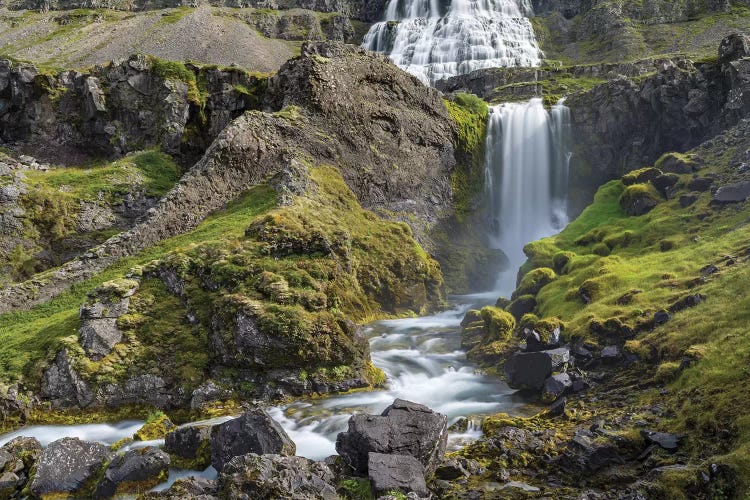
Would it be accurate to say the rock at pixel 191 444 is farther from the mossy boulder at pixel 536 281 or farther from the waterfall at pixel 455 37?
the waterfall at pixel 455 37

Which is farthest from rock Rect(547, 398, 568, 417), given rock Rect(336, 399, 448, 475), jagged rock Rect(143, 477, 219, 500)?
jagged rock Rect(143, 477, 219, 500)

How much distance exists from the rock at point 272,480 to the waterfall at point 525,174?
1367 inches

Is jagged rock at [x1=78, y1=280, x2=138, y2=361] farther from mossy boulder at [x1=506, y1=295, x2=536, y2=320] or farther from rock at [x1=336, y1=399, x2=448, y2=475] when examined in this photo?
mossy boulder at [x1=506, y1=295, x2=536, y2=320]

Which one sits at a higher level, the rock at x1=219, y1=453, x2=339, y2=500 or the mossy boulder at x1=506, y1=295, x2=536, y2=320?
the rock at x1=219, y1=453, x2=339, y2=500

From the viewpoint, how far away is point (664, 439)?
10805 mm

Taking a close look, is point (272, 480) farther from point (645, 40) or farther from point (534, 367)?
point (645, 40)

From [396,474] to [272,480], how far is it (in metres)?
2.48

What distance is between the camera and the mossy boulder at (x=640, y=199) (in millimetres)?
29891

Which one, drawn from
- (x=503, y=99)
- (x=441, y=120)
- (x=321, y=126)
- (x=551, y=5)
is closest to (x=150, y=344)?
(x=321, y=126)

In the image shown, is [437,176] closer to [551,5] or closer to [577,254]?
[577,254]

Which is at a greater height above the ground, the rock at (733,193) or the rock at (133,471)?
the rock at (733,193)

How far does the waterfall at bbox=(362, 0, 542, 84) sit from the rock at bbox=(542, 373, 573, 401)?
8441 centimetres

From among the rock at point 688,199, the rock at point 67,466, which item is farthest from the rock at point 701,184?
the rock at point 67,466

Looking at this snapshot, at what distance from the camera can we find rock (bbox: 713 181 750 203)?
25016 millimetres
